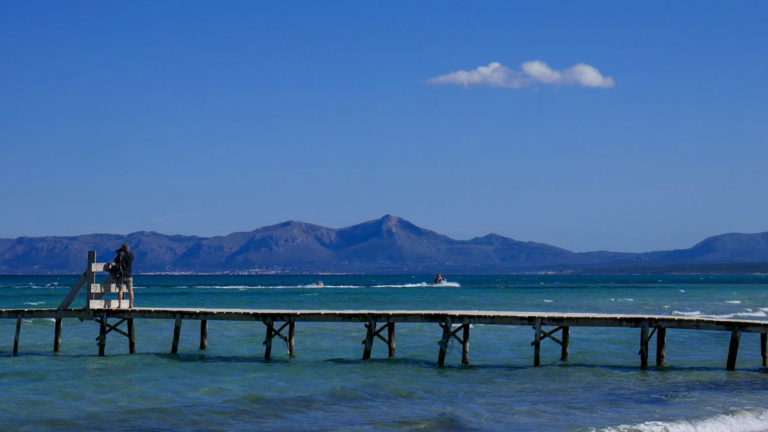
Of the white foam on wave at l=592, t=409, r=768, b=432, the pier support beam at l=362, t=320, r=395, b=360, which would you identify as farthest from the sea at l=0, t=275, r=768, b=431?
the pier support beam at l=362, t=320, r=395, b=360

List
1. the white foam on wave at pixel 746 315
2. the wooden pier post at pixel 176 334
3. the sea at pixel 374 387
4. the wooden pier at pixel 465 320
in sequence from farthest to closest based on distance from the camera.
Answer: the white foam on wave at pixel 746 315
the wooden pier post at pixel 176 334
the wooden pier at pixel 465 320
the sea at pixel 374 387

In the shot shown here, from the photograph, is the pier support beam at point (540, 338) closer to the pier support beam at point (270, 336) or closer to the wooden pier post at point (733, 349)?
the wooden pier post at point (733, 349)

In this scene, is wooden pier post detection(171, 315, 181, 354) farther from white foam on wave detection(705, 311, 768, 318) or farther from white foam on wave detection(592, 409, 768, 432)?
white foam on wave detection(705, 311, 768, 318)

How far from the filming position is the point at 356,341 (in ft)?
121

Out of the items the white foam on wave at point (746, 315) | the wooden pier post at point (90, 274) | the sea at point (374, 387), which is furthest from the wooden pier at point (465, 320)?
the white foam on wave at point (746, 315)

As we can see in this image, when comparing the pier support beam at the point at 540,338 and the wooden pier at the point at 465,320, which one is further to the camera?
the pier support beam at the point at 540,338

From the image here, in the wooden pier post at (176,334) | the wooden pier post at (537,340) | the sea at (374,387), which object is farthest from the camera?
the wooden pier post at (176,334)

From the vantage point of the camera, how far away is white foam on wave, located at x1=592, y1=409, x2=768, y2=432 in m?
19.0

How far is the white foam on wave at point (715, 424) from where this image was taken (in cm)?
1905

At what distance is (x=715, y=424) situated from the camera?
19703 mm

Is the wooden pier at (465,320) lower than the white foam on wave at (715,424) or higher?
higher

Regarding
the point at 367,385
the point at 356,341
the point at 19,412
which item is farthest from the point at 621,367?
the point at 19,412

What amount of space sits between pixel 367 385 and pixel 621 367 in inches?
348

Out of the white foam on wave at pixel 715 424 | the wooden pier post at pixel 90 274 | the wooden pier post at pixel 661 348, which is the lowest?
the white foam on wave at pixel 715 424
